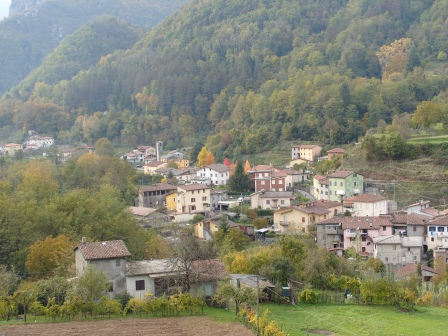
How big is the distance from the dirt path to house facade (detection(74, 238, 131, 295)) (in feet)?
7.48

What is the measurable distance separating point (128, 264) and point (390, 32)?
70487 millimetres

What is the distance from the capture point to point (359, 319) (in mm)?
19266

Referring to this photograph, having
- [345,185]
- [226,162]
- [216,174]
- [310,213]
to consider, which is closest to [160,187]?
[216,174]

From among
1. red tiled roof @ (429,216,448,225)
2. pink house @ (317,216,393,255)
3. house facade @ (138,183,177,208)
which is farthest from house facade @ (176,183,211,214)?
red tiled roof @ (429,216,448,225)

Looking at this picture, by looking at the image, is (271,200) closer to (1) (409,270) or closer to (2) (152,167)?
(1) (409,270)

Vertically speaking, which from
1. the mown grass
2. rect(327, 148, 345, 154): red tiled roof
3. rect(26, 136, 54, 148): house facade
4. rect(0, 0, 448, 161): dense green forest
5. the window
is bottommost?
the mown grass

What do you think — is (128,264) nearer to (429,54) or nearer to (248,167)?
(248,167)

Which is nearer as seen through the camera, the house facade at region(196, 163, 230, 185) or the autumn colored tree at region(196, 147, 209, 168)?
the house facade at region(196, 163, 230, 185)

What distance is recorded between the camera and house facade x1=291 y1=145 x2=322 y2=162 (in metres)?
55.4

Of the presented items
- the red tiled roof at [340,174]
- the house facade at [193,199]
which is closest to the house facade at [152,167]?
the house facade at [193,199]

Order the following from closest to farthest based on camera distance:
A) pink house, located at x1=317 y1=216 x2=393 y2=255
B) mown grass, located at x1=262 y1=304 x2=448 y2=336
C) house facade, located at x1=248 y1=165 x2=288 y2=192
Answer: mown grass, located at x1=262 y1=304 x2=448 y2=336, pink house, located at x1=317 y1=216 x2=393 y2=255, house facade, located at x1=248 y1=165 x2=288 y2=192

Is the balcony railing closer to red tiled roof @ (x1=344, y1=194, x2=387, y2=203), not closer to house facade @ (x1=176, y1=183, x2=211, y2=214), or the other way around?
red tiled roof @ (x1=344, y1=194, x2=387, y2=203)

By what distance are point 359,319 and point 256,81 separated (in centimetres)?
6384

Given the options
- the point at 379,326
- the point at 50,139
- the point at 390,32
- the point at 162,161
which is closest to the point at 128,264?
the point at 379,326
